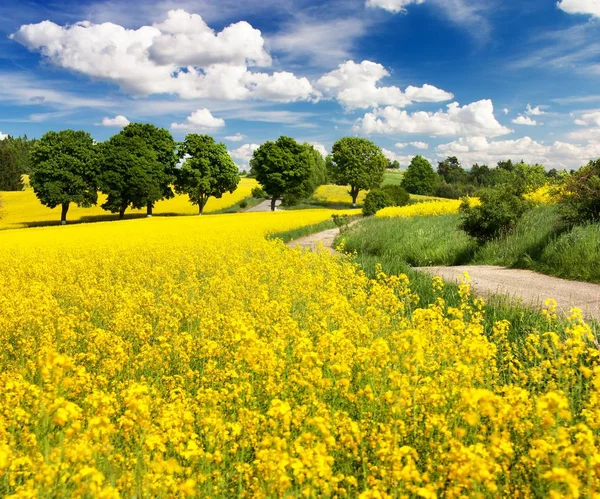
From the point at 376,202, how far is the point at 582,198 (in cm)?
2944

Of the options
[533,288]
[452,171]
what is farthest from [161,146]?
[452,171]

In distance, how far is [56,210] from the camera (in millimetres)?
59188

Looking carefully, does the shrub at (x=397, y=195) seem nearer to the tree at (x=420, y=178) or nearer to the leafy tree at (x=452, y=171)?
the tree at (x=420, y=178)

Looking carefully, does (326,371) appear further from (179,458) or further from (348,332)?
(179,458)

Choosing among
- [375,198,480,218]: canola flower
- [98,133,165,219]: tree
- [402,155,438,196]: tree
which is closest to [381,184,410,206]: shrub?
[375,198,480,218]: canola flower

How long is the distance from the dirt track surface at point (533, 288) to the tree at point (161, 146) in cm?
4540

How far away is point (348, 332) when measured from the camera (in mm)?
5543

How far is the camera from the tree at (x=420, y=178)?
9131cm

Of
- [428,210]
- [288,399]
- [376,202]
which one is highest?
[376,202]

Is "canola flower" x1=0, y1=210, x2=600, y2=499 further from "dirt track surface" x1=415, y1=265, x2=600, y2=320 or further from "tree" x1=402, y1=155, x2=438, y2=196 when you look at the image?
"tree" x1=402, y1=155, x2=438, y2=196

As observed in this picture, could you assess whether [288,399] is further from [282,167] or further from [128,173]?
[282,167]

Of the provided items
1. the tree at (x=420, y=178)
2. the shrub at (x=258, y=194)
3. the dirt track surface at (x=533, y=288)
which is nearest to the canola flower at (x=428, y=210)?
the dirt track surface at (x=533, y=288)

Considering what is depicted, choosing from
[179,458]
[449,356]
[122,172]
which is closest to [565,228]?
[449,356]

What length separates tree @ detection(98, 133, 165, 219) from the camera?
4700 centimetres
